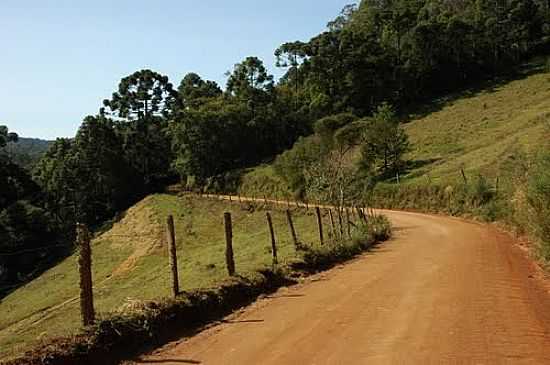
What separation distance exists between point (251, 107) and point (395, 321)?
77133 mm

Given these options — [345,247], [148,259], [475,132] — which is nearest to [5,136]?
[148,259]

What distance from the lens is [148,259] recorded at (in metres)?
44.8

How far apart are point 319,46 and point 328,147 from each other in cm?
4381

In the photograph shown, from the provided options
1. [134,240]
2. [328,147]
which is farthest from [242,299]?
[134,240]

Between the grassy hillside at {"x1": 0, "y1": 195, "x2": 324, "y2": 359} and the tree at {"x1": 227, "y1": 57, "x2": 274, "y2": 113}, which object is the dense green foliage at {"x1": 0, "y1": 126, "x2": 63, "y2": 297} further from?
the tree at {"x1": 227, "y1": 57, "x2": 274, "y2": 113}

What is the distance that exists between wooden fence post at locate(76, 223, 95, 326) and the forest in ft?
165

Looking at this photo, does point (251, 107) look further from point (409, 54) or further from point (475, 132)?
point (475, 132)

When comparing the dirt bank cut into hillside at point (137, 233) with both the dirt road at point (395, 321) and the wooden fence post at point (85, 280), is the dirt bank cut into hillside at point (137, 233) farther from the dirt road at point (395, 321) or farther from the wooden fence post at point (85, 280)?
the wooden fence post at point (85, 280)

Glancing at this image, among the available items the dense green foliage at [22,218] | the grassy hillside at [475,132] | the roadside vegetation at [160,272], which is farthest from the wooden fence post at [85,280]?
the dense green foliage at [22,218]

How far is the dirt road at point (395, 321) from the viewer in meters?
8.90

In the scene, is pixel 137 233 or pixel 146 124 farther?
pixel 146 124

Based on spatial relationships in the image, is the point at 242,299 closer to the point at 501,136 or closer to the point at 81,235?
the point at 81,235

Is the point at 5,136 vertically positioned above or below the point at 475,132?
above

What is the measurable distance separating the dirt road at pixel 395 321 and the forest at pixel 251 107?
4456 centimetres
